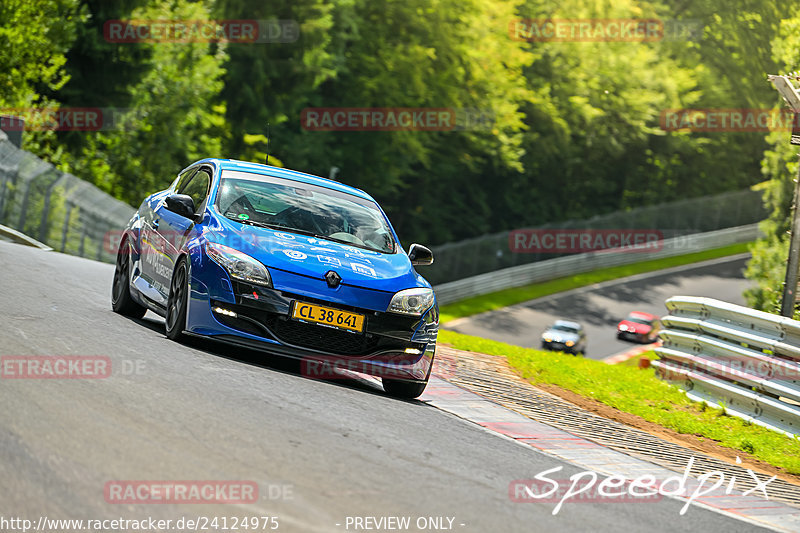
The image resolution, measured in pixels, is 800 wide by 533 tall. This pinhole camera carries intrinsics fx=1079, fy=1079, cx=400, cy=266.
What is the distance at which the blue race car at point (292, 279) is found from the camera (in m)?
8.64

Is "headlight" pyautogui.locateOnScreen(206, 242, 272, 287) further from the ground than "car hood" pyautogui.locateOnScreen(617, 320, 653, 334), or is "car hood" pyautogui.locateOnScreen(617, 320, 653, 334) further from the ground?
"headlight" pyautogui.locateOnScreen(206, 242, 272, 287)

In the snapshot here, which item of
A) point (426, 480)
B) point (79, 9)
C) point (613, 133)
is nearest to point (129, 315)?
point (426, 480)

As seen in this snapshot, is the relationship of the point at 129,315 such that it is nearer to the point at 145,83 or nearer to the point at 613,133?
the point at 145,83

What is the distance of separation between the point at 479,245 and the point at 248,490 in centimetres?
5101

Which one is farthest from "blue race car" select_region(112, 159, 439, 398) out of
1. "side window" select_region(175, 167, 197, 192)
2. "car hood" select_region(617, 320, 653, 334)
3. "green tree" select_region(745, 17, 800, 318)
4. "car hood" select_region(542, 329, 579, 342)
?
"car hood" select_region(617, 320, 653, 334)

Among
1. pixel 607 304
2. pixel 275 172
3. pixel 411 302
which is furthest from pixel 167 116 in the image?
pixel 411 302

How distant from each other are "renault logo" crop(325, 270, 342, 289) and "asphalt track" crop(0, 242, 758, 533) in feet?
2.67

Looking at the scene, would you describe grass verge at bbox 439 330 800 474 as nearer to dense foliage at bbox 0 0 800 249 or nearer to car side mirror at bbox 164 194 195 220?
car side mirror at bbox 164 194 195 220

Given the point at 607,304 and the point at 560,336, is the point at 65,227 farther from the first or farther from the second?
the point at 607,304

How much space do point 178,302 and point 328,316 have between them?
137 cm

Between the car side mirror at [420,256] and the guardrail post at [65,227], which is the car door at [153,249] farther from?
the guardrail post at [65,227]

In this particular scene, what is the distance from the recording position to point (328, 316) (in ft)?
28.6

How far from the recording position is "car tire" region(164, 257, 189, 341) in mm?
8984

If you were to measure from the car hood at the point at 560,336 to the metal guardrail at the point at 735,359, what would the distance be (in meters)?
26.1
